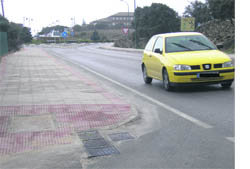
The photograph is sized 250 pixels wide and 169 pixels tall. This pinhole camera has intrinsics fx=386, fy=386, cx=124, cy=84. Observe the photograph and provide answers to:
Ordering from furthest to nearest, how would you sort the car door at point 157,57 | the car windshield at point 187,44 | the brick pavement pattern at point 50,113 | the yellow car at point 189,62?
the car door at point 157,57 → the car windshield at point 187,44 → the yellow car at point 189,62 → the brick pavement pattern at point 50,113

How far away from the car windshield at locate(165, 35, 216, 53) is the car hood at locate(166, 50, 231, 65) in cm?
36

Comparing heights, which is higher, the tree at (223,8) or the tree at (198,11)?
the tree at (198,11)

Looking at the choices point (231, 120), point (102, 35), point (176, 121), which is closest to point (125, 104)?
point (176, 121)

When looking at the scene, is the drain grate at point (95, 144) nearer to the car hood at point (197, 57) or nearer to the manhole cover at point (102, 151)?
the manhole cover at point (102, 151)

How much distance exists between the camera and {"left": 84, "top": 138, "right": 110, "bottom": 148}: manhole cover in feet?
18.9

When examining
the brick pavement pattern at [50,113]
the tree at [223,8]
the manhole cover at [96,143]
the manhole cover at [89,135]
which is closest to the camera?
the manhole cover at [96,143]

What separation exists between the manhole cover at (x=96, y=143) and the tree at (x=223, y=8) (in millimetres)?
31296

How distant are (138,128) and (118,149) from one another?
1.32 m

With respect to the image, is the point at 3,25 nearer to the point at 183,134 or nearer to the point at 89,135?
the point at 89,135

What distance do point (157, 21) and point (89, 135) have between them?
62.1 meters

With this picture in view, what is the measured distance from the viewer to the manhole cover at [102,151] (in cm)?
534

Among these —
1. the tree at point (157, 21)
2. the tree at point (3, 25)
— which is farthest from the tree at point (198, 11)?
the tree at point (3, 25)

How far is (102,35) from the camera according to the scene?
6393 inches

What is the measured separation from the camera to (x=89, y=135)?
6383mm
